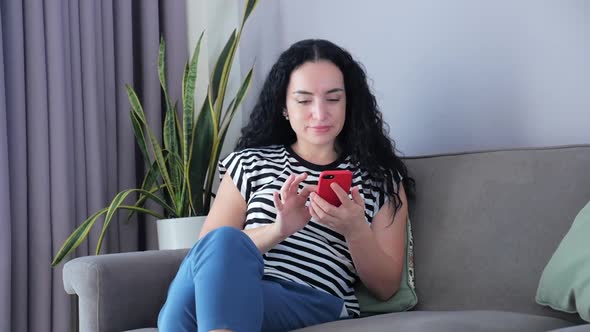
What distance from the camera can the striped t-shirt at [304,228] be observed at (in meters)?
1.83

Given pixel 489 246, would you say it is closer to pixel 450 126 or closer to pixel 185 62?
pixel 450 126

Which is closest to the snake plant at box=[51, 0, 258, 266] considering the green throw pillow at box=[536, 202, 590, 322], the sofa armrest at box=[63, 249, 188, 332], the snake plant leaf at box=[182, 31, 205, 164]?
the snake plant leaf at box=[182, 31, 205, 164]

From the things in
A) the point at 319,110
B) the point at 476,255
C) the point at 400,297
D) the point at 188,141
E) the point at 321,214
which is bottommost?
the point at 400,297

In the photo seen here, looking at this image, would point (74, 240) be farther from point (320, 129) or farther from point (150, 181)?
point (320, 129)

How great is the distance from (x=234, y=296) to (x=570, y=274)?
67 cm

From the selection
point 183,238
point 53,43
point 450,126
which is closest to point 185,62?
point 53,43

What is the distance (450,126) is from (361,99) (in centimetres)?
36

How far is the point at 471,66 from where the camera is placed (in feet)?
7.44

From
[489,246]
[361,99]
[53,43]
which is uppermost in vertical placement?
[53,43]

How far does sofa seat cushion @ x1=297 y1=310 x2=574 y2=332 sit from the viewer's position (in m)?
1.39

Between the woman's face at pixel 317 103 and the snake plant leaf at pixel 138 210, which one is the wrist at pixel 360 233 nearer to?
the woman's face at pixel 317 103

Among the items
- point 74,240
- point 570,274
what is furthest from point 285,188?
point 74,240

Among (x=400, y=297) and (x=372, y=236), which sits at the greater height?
(x=372, y=236)

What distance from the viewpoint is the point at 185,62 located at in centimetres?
298
